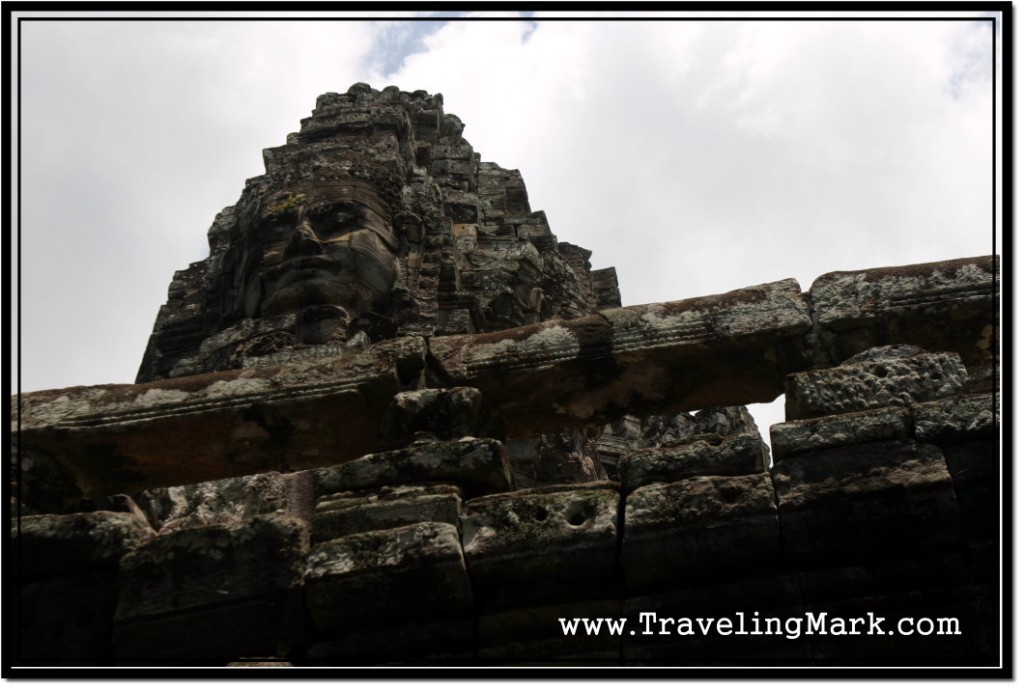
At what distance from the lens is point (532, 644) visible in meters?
4.87

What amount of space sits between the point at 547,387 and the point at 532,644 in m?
1.73

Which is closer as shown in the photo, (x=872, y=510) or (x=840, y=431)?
(x=872, y=510)

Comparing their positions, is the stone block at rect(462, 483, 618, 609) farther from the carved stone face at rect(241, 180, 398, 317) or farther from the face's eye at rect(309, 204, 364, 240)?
the face's eye at rect(309, 204, 364, 240)

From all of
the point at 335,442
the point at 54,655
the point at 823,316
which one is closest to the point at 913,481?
the point at 823,316

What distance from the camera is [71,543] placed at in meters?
5.54

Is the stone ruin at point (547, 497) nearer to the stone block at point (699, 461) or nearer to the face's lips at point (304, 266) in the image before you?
the stone block at point (699, 461)

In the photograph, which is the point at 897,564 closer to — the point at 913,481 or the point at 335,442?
the point at 913,481

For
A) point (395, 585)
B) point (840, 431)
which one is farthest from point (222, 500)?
point (840, 431)

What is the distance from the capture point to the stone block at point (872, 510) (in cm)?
478

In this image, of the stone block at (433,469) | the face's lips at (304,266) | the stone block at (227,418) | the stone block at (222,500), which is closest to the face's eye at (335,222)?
the face's lips at (304,266)

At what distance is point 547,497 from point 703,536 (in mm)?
758

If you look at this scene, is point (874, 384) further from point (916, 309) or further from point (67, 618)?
point (67, 618)

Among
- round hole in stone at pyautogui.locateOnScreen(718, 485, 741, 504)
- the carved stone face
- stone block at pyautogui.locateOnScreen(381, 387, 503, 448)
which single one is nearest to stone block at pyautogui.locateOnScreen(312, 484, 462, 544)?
stone block at pyautogui.locateOnScreen(381, 387, 503, 448)

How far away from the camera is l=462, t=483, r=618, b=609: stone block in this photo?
16.3 ft
